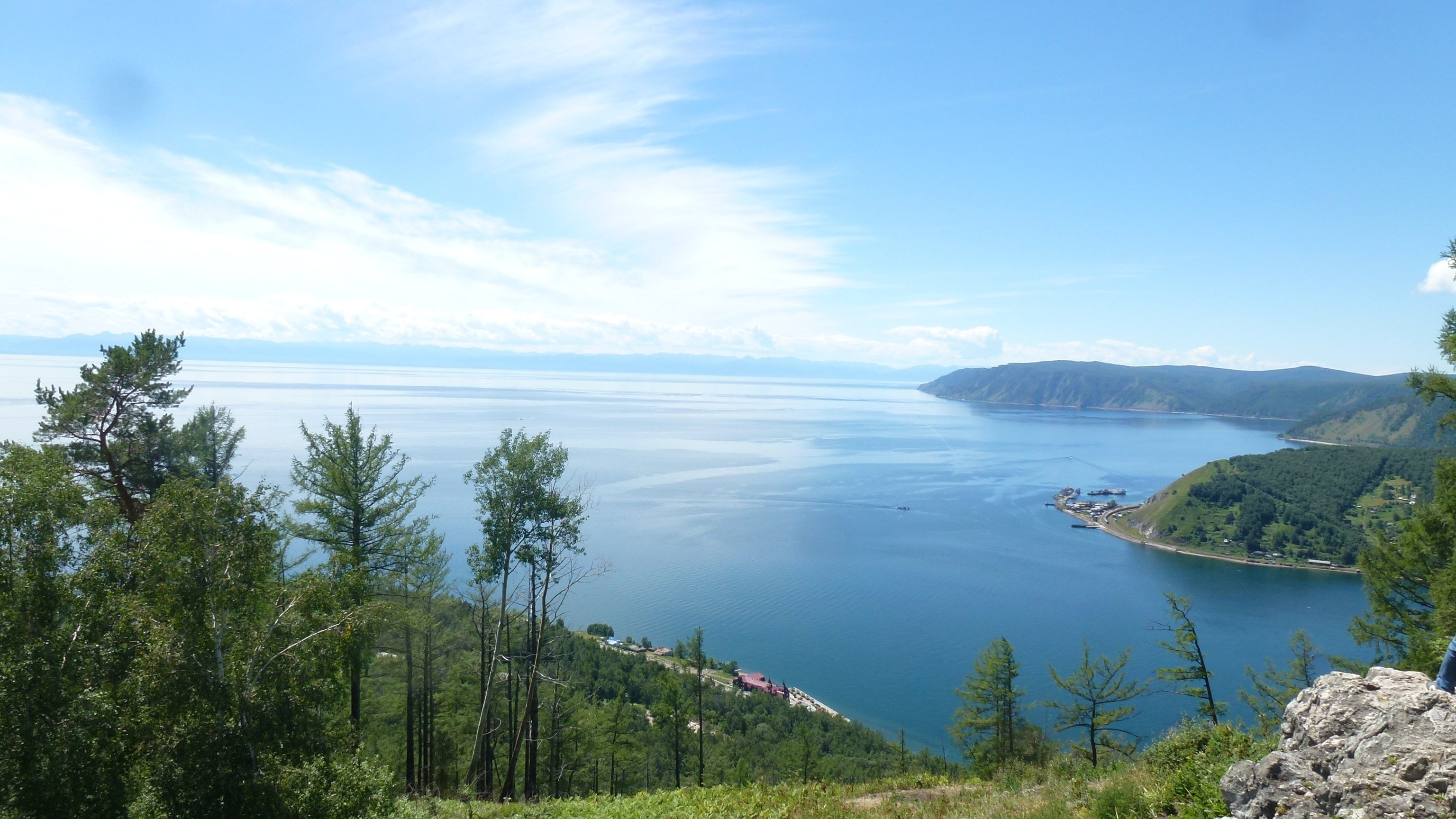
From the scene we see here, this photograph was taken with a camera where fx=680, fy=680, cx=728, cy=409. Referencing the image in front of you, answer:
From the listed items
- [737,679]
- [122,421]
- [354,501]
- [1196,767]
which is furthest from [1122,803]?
[737,679]

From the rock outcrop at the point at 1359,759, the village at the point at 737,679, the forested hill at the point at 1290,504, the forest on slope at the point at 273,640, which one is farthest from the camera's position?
the forested hill at the point at 1290,504

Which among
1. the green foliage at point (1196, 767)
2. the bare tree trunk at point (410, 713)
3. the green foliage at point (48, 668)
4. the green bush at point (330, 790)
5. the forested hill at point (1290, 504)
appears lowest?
the forested hill at point (1290, 504)

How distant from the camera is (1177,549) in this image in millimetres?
59000

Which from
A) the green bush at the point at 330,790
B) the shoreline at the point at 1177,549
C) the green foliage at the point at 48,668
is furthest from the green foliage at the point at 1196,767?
the shoreline at the point at 1177,549

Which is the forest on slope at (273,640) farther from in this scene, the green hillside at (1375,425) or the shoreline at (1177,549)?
the green hillside at (1375,425)

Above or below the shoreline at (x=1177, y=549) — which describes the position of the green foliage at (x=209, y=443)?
above

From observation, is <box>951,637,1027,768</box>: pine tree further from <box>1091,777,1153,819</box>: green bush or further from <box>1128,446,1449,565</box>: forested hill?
<box>1128,446,1449,565</box>: forested hill

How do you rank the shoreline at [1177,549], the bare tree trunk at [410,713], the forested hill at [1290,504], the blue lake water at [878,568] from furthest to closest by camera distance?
the forested hill at [1290,504] < the shoreline at [1177,549] < the blue lake water at [878,568] < the bare tree trunk at [410,713]

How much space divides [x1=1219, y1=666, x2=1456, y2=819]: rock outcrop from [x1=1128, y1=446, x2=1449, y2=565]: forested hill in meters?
64.4

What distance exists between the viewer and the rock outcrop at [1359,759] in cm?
377

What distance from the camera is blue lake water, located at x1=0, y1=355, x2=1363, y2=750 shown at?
112ft

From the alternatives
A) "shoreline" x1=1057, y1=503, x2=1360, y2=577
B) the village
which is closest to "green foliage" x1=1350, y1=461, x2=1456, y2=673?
the village

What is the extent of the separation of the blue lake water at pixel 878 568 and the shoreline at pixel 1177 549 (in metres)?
1.38

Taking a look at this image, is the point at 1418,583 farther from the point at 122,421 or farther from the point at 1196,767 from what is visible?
the point at 122,421
